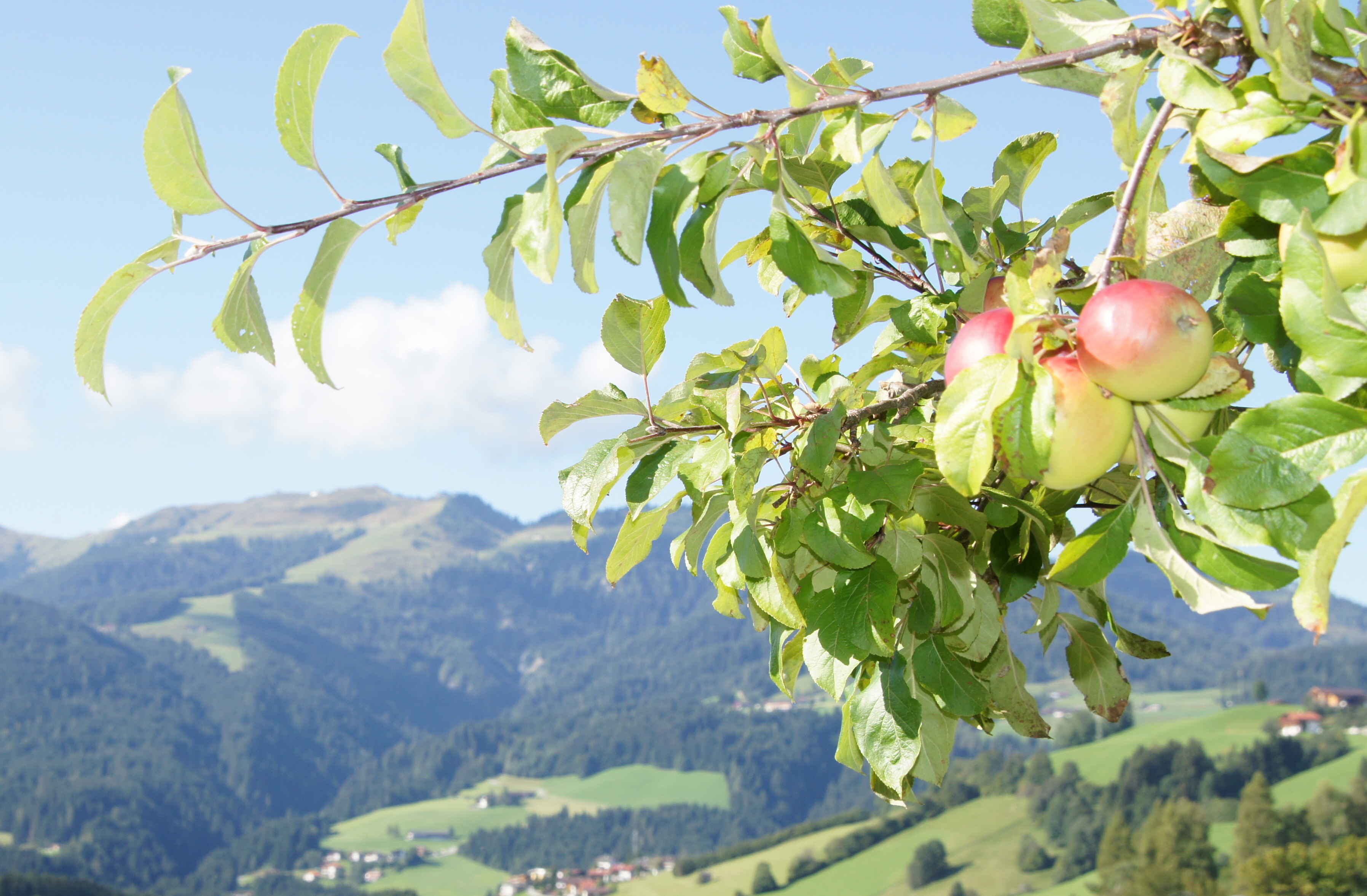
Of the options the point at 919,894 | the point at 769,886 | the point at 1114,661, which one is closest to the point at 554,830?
the point at 769,886

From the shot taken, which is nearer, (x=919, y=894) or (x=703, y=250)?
(x=703, y=250)

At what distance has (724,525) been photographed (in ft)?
7.58

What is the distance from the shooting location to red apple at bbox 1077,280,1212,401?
137 centimetres

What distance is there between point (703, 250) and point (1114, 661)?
5.44ft

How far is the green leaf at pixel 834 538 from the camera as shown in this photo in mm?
2100

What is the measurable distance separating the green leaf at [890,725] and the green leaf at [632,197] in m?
1.27

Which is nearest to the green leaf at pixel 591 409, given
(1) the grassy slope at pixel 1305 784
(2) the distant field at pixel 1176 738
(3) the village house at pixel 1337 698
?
(1) the grassy slope at pixel 1305 784

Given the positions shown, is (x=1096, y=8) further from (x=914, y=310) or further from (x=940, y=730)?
(x=940, y=730)

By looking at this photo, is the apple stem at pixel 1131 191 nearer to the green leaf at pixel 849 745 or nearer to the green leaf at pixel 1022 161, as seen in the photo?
the green leaf at pixel 1022 161

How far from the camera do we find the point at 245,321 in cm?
202

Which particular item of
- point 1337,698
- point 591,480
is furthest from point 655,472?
point 1337,698

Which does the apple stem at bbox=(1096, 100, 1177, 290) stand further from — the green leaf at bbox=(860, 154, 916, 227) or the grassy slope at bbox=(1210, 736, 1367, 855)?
the grassy slope at bbox=(1210, 736, 1367, 855)

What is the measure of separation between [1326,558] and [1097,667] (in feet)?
5.51

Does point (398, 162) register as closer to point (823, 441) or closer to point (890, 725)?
point (823, 441)
